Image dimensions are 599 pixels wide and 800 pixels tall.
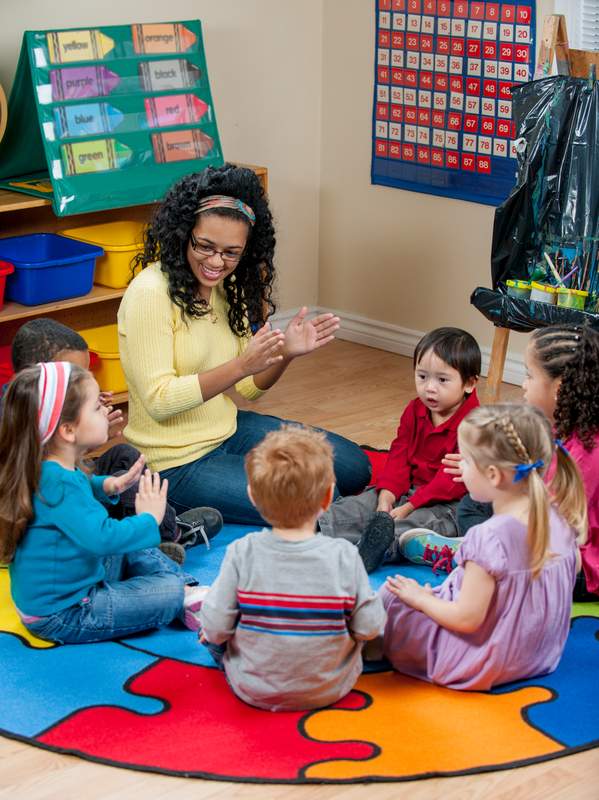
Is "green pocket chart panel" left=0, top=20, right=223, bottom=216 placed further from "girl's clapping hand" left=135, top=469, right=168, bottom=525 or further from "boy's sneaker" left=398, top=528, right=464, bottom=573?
"boy's sneaker" left=398, top=528, right=464, bottom=573

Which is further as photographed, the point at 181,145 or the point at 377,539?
the point at 181,145

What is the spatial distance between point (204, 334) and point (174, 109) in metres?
1.09

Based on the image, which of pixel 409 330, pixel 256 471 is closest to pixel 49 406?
pixel 256 471

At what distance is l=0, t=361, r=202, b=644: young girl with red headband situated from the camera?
2029 millimetres

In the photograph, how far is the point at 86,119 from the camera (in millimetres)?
3256

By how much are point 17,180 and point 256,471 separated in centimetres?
185

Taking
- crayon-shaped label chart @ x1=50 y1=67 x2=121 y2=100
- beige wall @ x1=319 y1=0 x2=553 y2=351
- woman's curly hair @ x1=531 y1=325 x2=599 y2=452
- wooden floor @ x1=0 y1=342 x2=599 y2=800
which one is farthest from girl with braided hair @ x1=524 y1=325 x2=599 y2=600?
crayon-shaped label chart @ x1=50 y1=67 x2=121 y2=100

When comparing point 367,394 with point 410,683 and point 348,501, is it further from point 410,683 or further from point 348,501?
point 410,683

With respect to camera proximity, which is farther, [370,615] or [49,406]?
[49,406]

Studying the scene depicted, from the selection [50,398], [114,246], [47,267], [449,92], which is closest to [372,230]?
[449,92]

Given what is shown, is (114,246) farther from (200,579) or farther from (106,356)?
(200,579)

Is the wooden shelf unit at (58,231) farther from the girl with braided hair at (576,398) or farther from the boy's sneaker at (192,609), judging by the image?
the girl with braided hair at (576,398)

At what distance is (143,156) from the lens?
3.39m

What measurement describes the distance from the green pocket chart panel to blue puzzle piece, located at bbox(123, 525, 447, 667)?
3.64ft
